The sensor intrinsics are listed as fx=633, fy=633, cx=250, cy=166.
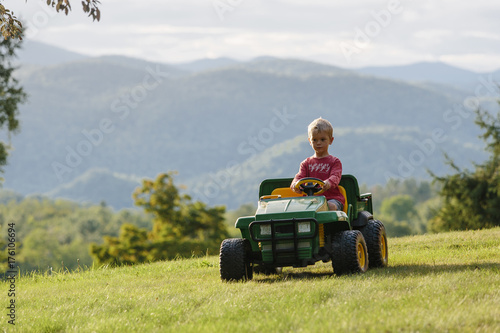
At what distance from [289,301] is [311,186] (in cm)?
256

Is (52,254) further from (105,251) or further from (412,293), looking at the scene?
(412,293)

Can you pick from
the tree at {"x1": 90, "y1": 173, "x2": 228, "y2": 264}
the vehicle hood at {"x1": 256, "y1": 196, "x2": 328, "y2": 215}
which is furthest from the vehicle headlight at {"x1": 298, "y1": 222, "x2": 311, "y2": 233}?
the tree at {"x1": 90, "y1": 173, "x2": 228, "y2": 264}

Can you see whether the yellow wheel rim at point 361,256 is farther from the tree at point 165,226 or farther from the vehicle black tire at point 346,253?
the tree at point 165,226

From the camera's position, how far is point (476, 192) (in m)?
33.6

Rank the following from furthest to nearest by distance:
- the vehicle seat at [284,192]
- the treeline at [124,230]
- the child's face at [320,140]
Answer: the treeline at [124,230] → the vehicle seat at [284,192] → the child's face at [320,140]

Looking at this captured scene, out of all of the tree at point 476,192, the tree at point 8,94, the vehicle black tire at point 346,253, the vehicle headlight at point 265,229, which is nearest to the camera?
the vehicle black tire at point 346,253

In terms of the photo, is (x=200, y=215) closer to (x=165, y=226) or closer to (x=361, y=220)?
(x=165, y=226)

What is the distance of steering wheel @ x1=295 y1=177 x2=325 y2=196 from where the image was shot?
27.6 feet

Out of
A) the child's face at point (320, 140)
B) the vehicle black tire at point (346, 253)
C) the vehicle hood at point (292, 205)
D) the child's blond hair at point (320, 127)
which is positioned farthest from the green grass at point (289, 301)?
the child's blond hair at point (320, 127)

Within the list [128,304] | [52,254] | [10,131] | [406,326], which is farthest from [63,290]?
[52,254]

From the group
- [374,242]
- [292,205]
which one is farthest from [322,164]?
[374,242]

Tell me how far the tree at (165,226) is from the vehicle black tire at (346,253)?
32.9 meters

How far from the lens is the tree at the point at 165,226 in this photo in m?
40.6

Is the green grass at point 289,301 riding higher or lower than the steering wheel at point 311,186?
lower
